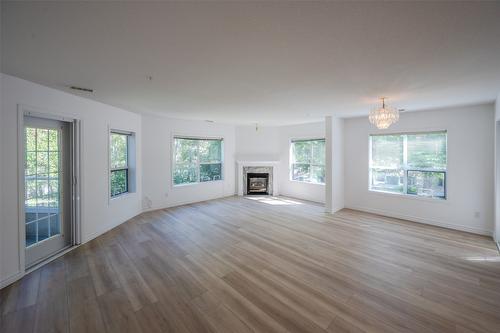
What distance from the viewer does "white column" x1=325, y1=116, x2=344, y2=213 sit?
5020 mm

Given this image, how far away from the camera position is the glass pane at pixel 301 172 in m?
6.64

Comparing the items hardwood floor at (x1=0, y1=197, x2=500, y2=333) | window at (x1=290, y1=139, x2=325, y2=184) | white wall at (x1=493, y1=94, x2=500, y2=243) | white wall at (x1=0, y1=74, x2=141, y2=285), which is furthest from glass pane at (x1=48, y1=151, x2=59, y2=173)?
white wall at (x1=493, y1=94, x2=500, y2=243)

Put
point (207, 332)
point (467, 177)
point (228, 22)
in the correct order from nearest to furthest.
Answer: point (228, 22), point (207, 332), point (467, 177)

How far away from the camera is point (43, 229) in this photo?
294 centimetres

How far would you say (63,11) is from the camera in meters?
1.28

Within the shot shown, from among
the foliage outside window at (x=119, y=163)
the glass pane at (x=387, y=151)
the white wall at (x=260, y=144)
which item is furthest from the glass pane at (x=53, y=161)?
the glass pane at (x=387, y=151)

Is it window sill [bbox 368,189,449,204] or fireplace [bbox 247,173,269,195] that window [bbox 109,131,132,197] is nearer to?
fireplace [bbox 247,173,269,195]

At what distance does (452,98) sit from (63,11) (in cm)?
485

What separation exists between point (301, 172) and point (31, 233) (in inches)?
244

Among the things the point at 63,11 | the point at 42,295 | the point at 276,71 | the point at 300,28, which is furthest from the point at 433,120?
the point at 42,295

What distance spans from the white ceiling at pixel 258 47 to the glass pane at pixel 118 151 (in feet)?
5.76

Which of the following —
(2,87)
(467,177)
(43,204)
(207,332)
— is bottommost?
(207,332)

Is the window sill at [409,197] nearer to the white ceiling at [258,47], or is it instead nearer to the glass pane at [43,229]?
the white ceiling at [258,47]

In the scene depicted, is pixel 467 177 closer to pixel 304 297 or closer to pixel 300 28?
pixel 304 297
